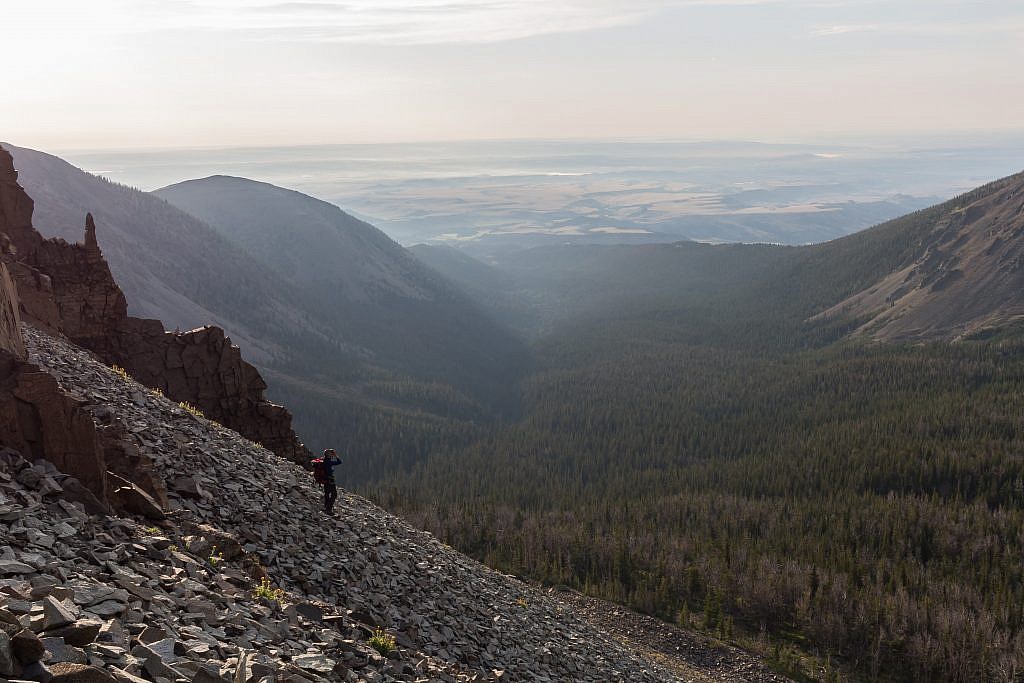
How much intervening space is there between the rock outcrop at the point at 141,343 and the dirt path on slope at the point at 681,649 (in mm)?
33574

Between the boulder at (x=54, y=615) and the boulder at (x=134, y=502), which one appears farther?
the boulder at (x=134, y=502)

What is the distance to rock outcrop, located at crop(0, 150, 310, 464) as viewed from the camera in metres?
50.4

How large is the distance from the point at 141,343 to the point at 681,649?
5707cm

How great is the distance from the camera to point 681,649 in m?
71.9

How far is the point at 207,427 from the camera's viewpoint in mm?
39344

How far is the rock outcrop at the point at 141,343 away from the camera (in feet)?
165

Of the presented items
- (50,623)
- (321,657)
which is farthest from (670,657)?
(50,623)

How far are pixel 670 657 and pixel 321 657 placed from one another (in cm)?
5823

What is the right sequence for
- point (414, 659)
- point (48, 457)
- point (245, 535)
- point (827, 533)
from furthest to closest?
1. point (827, 533)
2. point (245, 535)
3. point (414, 659)
4. point (48, 457)

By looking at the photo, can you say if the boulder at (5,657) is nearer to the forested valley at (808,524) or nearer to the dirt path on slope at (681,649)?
the dirt path on slope at (681,649)

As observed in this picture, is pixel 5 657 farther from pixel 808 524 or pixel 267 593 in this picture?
pixel 808 524

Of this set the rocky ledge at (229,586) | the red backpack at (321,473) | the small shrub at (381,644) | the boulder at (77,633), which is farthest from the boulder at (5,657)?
the red backpack at (321,473)

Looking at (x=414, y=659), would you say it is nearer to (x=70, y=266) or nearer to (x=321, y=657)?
(x=321, y=657)

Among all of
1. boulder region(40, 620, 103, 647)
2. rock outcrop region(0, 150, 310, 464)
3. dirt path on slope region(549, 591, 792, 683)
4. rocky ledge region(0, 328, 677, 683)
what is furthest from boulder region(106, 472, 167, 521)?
dirt path on slope region(549, 591, 792, 683)
